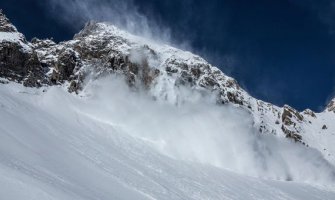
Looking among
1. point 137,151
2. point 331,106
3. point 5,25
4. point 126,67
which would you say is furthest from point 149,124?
point 331,106

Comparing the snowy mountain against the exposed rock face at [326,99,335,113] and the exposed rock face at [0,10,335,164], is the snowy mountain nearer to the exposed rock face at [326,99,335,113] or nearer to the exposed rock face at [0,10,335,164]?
the exposed rock face at [0,10,335,164]

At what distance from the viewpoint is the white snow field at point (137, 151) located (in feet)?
71.2

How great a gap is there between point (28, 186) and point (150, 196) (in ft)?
41.4

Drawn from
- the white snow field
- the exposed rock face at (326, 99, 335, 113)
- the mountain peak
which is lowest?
the white snow field

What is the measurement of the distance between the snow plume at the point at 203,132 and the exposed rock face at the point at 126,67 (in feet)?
7.08

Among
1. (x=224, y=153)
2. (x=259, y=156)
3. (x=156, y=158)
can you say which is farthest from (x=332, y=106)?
(x=156, y=158)

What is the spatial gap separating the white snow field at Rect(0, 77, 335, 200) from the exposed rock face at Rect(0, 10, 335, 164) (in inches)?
118

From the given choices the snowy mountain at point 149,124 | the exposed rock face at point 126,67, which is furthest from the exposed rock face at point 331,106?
the exposed rock face at point 126,67

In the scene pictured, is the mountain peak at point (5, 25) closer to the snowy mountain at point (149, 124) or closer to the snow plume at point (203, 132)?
the snowy mountain at point (149, 124)

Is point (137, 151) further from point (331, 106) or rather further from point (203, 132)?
point (331, 106)

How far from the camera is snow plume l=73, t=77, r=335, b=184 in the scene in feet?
208

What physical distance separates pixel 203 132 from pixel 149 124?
1082 cm

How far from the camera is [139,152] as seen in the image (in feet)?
151

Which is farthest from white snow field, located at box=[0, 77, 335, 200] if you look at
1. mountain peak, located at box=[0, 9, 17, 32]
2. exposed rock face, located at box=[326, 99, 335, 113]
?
exposed rock face, located at box=[326, 99, 335, 113]
